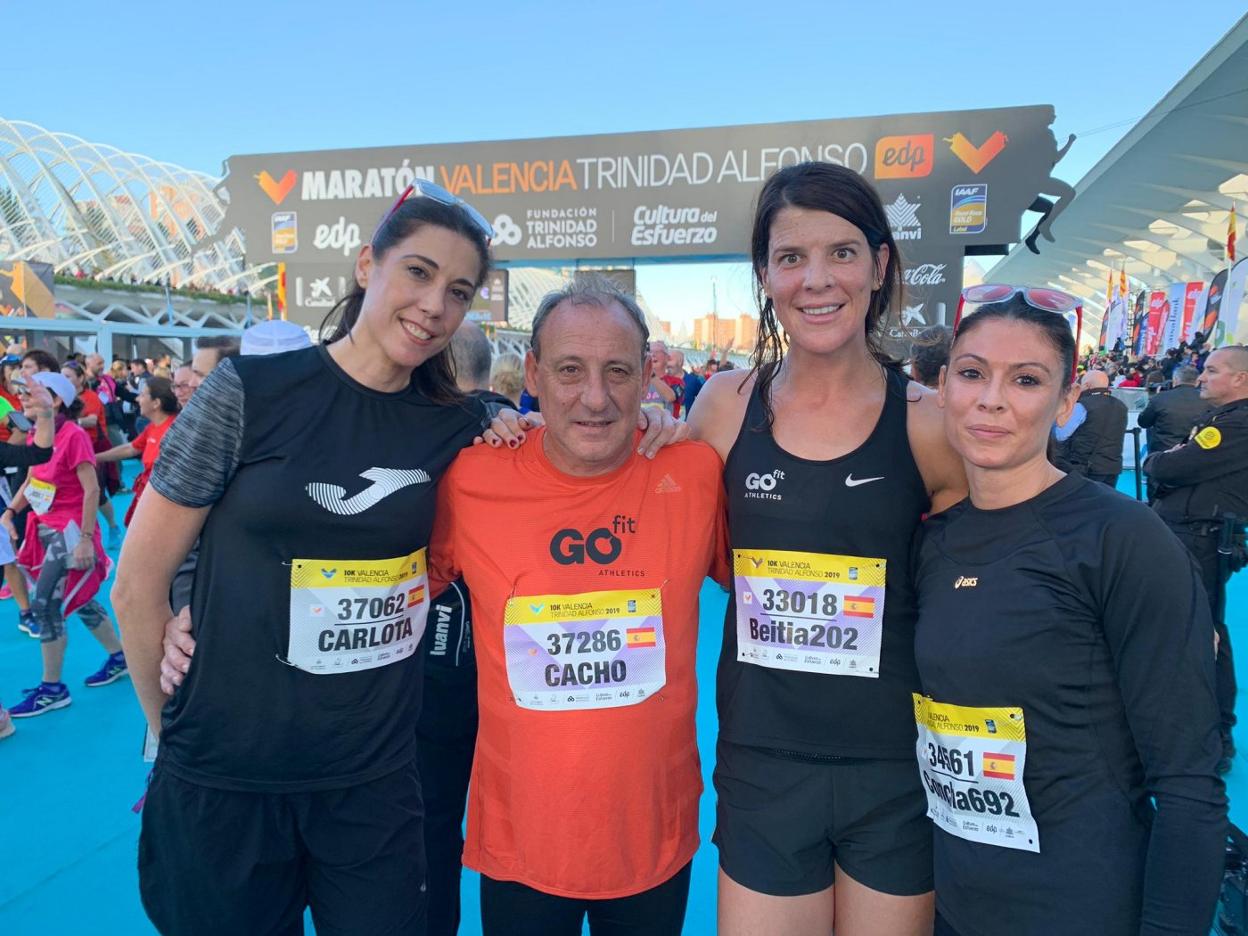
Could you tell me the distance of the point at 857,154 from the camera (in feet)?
33.5

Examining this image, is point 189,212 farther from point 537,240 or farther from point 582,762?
point 582,762

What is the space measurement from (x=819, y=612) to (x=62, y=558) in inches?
195

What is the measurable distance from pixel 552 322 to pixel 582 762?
103cm

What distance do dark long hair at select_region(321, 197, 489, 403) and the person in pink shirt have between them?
12.5ft

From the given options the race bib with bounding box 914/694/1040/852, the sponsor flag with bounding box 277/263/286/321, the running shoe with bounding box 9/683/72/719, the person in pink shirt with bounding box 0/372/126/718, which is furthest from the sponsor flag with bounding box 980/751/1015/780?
the sponsor flag with bounding box 277/263/286/321

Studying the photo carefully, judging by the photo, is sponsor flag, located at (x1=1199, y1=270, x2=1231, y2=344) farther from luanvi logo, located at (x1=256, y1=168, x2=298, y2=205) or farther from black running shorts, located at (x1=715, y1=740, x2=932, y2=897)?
luanvi logo, located at (x1=256, y1=168, x2=298, y2=205)

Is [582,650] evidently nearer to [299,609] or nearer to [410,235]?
[299,609]

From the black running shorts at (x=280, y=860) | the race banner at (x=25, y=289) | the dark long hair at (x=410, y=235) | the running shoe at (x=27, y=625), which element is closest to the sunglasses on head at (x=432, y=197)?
the dark long hair at (x=410, y=235)

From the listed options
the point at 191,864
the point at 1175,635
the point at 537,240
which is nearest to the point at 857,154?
the point at 537,240

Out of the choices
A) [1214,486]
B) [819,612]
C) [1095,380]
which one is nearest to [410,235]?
[819,612]

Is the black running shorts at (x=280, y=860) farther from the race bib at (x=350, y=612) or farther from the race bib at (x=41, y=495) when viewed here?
the race bib at (x=41, y=495)

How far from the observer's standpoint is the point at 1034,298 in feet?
5.28

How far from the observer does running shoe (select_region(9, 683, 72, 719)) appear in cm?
445

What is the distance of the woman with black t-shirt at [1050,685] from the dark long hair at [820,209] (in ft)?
1.22
